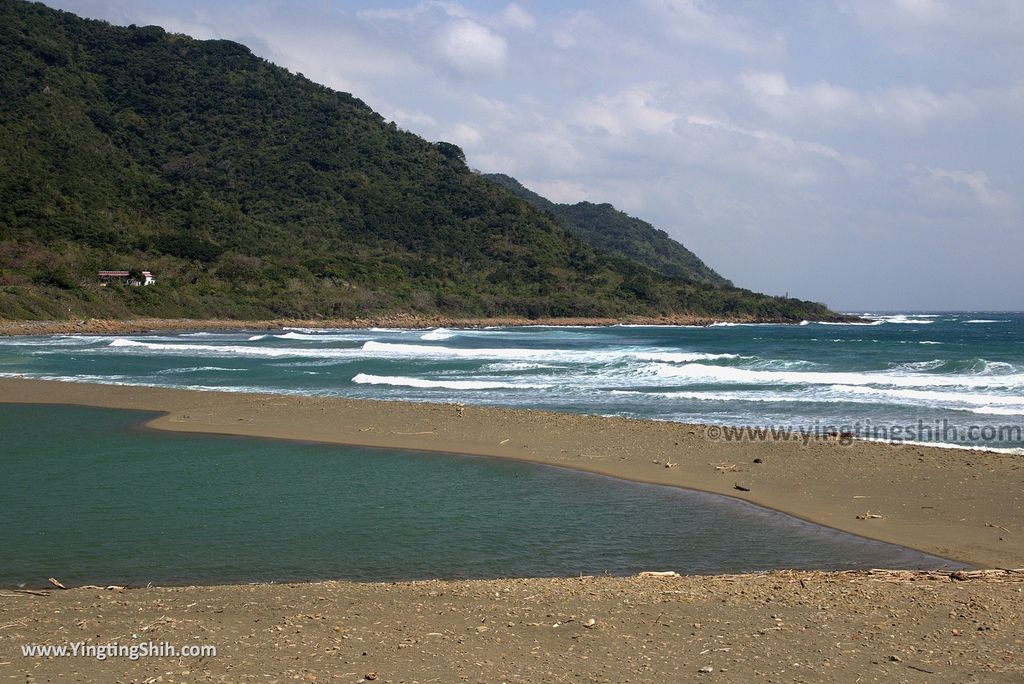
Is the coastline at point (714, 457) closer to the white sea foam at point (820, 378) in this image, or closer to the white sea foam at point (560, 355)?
the white sea foam at point (820, 378)

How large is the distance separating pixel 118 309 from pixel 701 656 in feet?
225

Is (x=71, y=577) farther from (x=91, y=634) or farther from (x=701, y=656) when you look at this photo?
(x=701, y=656)

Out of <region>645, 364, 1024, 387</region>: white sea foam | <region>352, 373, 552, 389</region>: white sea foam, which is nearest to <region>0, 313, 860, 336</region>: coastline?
<region>352, 373, 552, 389</region>: white sea foam

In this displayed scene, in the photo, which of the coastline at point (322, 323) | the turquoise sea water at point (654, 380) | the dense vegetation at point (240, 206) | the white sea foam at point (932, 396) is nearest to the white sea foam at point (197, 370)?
the turquoise sea water at point (654, 380)

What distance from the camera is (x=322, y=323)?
76062 mm

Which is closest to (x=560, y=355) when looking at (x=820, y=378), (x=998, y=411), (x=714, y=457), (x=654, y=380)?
(x=654, y=380)

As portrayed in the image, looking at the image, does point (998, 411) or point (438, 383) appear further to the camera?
point (438, 383)

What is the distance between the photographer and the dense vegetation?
76812 millimetres

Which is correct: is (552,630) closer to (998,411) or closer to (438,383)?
(998,411)

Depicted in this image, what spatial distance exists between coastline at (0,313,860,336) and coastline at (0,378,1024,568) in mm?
40728

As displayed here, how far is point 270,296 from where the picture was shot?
79188 mm

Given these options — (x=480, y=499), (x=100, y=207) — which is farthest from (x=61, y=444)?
(x=100, y=207)

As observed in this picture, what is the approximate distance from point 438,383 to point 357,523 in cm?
1617

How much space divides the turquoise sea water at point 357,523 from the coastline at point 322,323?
161 ft
